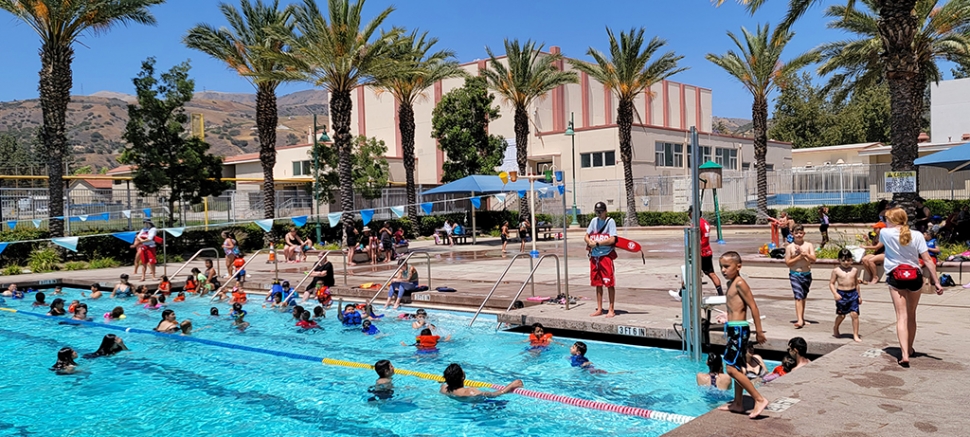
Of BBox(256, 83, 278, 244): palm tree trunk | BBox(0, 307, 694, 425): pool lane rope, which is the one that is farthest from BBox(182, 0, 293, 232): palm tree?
BBox(0, 307, 694, 425): pool lane rope

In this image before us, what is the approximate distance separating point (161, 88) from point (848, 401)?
28625 millimetres

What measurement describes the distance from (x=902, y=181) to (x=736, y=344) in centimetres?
1244

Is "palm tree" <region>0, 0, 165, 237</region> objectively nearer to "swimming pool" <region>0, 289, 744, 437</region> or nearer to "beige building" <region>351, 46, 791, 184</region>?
"swimming pool" <region>0, 289, 744, 437</region>

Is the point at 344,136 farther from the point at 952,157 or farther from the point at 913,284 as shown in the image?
the point at 913,284

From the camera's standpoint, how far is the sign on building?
16.1 meters

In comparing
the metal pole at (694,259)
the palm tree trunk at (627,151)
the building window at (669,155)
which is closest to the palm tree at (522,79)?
the palm tree trunk at (627,151)

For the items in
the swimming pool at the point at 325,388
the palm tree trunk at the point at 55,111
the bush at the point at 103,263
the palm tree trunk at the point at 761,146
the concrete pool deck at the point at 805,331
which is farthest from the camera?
the palm tree trunk at the point at 761,146

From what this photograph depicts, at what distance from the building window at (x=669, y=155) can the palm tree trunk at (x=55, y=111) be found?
117ft

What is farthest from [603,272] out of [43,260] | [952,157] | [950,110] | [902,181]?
[950,110]

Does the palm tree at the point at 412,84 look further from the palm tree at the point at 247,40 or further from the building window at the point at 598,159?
the building window at the point at 598,159

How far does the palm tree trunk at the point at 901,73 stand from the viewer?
625 inches

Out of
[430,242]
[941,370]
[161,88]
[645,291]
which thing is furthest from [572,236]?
[941,370]

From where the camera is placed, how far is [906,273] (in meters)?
7.01

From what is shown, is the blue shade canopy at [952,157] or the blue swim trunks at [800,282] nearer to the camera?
the blue swim trunks at [800,282]
